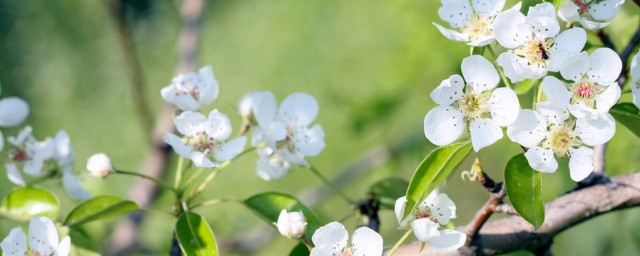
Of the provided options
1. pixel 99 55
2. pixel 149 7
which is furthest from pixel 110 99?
pixel 149 7

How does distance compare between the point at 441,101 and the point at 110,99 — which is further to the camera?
the point at 110,99

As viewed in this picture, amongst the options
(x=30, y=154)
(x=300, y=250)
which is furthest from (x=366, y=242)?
(x=30, y=154)

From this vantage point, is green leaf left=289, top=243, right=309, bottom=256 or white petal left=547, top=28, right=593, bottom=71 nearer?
white petal left=547, top=28, right=593, bottom=71

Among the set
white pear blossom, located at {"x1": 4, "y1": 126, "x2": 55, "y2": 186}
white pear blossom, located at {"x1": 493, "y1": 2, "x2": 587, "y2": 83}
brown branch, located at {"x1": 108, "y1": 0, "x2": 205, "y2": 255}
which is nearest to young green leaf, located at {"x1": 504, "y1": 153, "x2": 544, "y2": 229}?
white pear blossom, located at {"x1": 493, "y1": 2, "x2": 587, "y2": 83}

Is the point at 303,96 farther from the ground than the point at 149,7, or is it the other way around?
the point at 149,7

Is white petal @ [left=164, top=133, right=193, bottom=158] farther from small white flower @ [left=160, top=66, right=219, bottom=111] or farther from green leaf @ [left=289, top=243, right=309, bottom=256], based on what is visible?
green leaf @ [left=289, top=243, right=309, bottom=256]

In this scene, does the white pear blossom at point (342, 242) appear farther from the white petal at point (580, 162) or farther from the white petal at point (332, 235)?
the white petal at point (580, 162)

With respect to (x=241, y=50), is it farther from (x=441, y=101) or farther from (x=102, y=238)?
(x=441, y=101)

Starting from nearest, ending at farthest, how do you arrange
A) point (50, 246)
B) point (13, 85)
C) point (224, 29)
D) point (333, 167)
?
point (50, 246) → point (333, 167) → point (13, 85) → point (224, 29)
